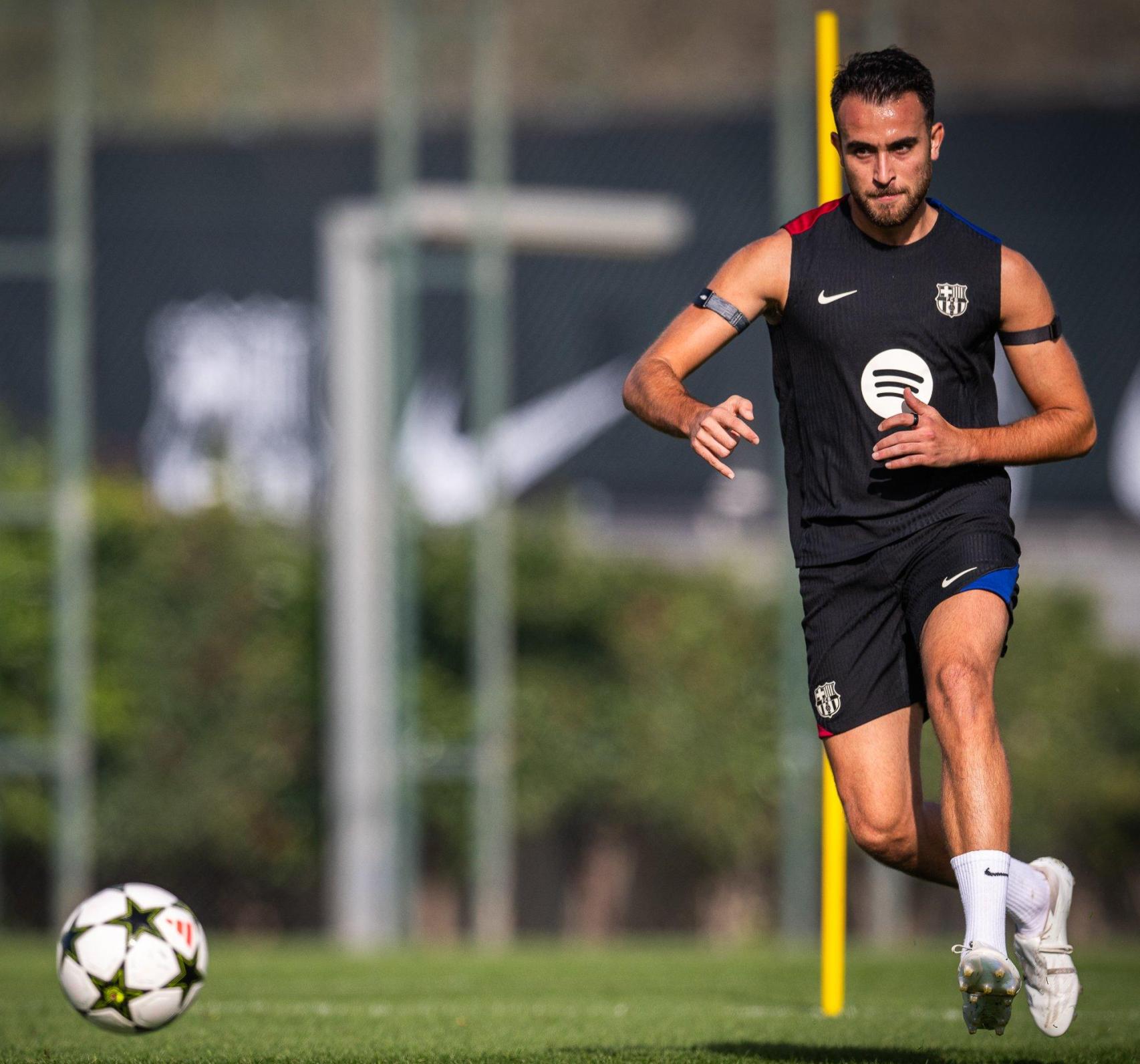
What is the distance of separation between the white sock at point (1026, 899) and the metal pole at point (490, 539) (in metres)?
6.56

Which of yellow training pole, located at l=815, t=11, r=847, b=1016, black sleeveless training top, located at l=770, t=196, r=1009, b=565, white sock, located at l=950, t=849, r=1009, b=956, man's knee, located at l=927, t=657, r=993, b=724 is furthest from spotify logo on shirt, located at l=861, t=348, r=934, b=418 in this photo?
yellow training pole, located at l=815, t=11, r=847, b=1016

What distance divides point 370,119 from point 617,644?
5413 millimetres

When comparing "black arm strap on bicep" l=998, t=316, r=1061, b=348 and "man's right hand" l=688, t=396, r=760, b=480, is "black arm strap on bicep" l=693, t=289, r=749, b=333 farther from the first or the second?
"black arm strap on bicep" l=998, t=316, r=1061, b=348

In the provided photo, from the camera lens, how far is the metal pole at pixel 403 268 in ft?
37.7

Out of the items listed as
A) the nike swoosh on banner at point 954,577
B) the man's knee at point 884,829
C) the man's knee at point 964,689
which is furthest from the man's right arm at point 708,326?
the man's knee at point 884,829

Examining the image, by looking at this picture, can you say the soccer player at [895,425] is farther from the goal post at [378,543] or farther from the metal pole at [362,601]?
the metal pole at [362,601]

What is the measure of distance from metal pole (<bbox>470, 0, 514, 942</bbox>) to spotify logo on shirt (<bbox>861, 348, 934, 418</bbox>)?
257 inches

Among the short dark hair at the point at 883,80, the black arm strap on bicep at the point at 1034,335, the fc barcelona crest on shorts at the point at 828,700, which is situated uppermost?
the short dark hair at the point at 883,80

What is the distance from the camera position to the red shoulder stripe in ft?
15.8

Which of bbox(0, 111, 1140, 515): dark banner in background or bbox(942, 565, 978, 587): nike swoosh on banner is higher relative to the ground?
bbox(0, 111, 1140, 515): dark banner in background

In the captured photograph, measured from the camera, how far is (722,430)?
4289mm

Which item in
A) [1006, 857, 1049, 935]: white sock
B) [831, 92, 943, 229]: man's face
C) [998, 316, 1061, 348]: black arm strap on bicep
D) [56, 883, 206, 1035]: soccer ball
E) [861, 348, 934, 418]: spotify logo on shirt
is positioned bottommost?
[56, 883, 206, 1035]: soccer ball

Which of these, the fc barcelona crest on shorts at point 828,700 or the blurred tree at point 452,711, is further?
the blurred tree at point 452,711

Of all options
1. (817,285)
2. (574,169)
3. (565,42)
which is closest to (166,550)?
(574,169)
